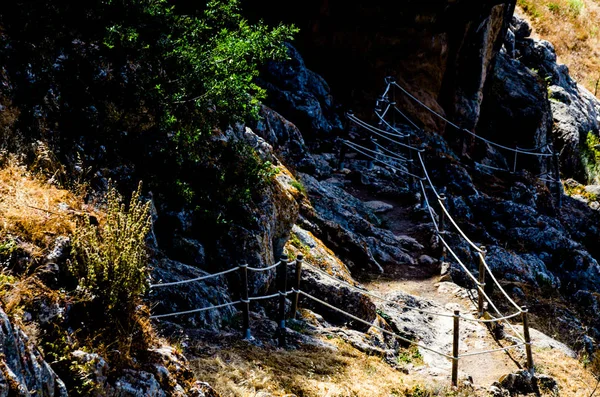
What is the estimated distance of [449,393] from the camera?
7.32 meters

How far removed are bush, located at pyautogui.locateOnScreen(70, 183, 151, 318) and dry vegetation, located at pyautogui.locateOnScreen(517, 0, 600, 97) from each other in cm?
2833

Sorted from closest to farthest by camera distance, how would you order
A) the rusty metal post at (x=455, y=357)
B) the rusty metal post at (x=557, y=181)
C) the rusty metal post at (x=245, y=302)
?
the rusty metal post at (x=245, y=302), the rusty metal post at (x=455, y=357), the rusty metal post at (x=557, y=181)

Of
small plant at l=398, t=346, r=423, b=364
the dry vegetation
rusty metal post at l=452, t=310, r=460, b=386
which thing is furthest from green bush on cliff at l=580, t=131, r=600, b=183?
rusty metal post at l=452, t=310, r=460, b=386

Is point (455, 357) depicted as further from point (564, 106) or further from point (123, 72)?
point (564, 106)

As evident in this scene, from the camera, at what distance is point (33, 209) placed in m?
4.95

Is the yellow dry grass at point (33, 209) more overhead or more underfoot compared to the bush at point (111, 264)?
more overhead

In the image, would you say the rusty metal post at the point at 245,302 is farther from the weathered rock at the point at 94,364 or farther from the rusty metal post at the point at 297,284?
the weathered rock at the point at 94,364

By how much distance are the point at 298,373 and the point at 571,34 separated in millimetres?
29123

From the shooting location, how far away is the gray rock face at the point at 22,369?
339cm

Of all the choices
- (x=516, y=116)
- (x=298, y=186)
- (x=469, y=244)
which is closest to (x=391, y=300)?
(x=298, y=186)

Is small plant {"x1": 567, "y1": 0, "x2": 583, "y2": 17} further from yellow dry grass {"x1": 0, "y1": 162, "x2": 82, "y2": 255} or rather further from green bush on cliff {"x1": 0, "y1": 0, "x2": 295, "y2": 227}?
yellow dry grass {"x1": 0, "y1": 162, "x2": 82, "y2": 255}

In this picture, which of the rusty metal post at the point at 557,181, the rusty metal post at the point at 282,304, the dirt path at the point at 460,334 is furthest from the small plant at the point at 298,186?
the rusty metal post at the point at 557,181

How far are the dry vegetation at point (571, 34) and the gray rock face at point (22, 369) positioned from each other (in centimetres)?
2961

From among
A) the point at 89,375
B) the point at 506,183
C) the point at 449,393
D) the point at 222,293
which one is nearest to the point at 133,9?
the point at 222,293
